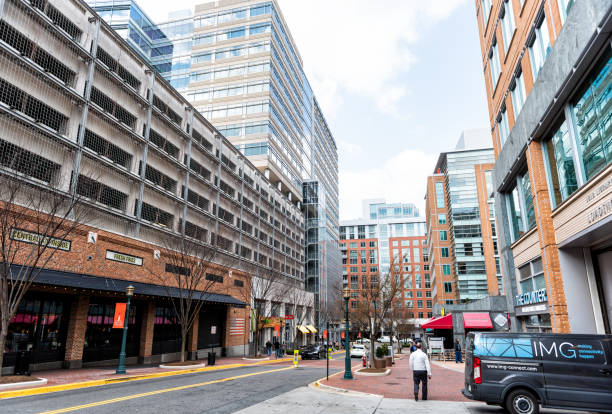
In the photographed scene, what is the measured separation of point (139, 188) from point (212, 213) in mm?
11743

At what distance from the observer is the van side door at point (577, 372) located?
923 centimetres

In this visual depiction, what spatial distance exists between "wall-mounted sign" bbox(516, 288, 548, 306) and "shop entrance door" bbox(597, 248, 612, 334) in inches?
97.7

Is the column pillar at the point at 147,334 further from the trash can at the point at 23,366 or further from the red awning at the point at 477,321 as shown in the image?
the red awning at the point at 477,321

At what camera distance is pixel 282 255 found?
6009 centimetres

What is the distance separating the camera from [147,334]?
90.6 ft

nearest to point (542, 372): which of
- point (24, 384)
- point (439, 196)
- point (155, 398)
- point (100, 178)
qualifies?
point (155, 398)

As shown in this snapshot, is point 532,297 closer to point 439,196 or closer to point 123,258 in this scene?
point 123,258

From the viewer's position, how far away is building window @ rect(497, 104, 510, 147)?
74.6 ft

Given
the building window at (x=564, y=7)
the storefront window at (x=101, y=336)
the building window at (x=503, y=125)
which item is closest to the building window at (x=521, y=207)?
the building window at (x=503, y=125)

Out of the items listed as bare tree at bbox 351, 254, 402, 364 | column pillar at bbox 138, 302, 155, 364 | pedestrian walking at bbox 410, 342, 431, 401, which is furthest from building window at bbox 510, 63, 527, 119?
column pillar at bbox 138, 302, 155, 364

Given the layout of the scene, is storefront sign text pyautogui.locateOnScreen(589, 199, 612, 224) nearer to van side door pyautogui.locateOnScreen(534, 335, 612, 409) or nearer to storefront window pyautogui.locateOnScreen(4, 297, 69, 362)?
van side door pyautogui.locateOnScreen(534, 335, 612, 409)

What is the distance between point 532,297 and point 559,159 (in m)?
6.81

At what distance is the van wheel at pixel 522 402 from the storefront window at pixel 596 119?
22.8 feet

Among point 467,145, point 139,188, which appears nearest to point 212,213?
point 139,188
